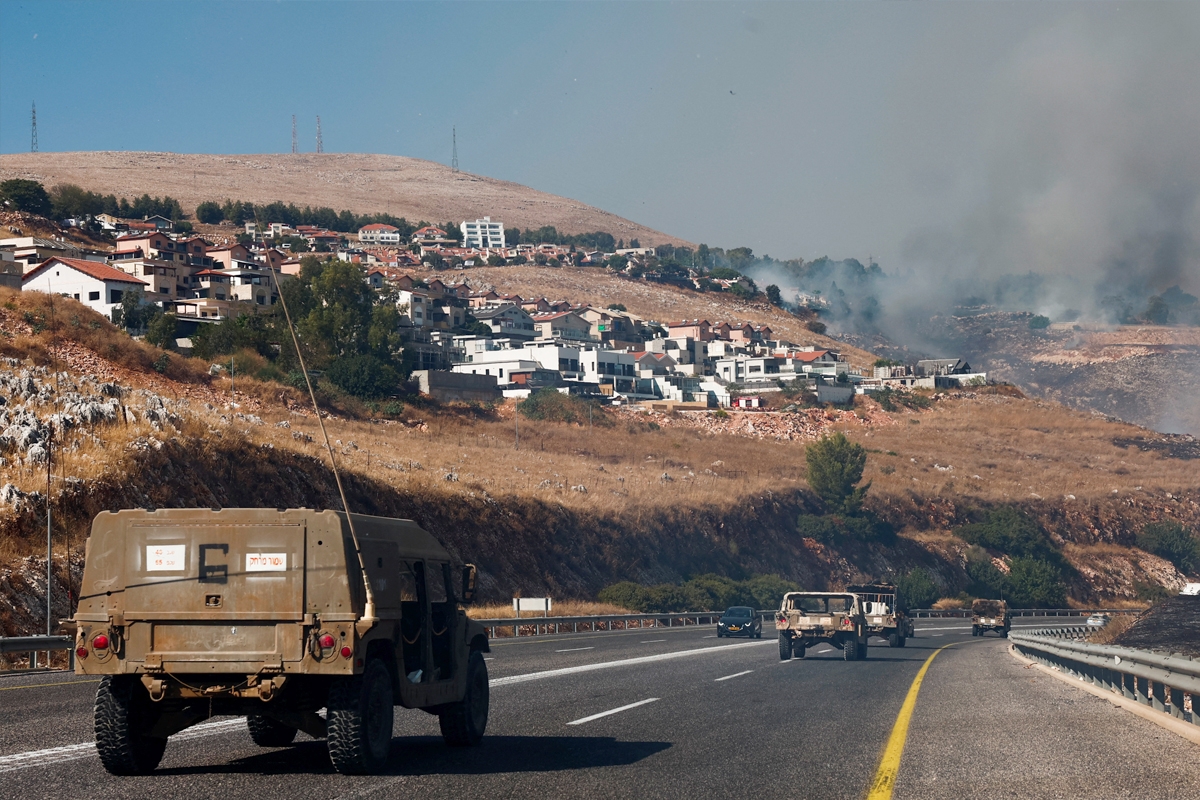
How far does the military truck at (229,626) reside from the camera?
938 centimetres

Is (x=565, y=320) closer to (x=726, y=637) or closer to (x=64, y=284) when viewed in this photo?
(x=64, y=284)

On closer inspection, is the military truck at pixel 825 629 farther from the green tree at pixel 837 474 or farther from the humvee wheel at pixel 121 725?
the green tree at pixel 837 474

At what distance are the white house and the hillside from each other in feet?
87.3

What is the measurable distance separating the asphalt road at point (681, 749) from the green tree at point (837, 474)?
69.5 m

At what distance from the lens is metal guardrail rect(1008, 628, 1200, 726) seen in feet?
43.9

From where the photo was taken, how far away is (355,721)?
953 centimetres

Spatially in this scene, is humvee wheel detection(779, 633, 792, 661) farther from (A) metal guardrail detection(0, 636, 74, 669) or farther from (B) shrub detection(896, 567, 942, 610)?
(B) shrub detection(896, 567, 942, 610)

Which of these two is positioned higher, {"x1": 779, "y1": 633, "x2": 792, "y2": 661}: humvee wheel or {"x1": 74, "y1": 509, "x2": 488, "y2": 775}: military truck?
{"x1": 74, "y1": 509, "x2": 488, "y2": 775}: military truck

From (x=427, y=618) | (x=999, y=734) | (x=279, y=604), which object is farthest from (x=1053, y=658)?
(x=279, y=604)

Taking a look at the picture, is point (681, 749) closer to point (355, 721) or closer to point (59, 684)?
point (355, 721)

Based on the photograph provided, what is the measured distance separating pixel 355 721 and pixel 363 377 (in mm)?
82899

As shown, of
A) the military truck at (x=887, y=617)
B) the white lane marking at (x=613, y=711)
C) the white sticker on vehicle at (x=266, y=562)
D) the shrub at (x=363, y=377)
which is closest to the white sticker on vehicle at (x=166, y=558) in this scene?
the white sticker on vehicle at (x=266, y=562)

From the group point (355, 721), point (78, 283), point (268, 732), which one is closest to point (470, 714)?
point (268, 732)

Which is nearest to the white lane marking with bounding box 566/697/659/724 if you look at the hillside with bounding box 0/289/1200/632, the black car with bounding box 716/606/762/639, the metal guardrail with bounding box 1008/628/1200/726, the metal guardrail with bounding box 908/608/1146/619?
the metal guardrail with bounding box 1008/628/1200/726
